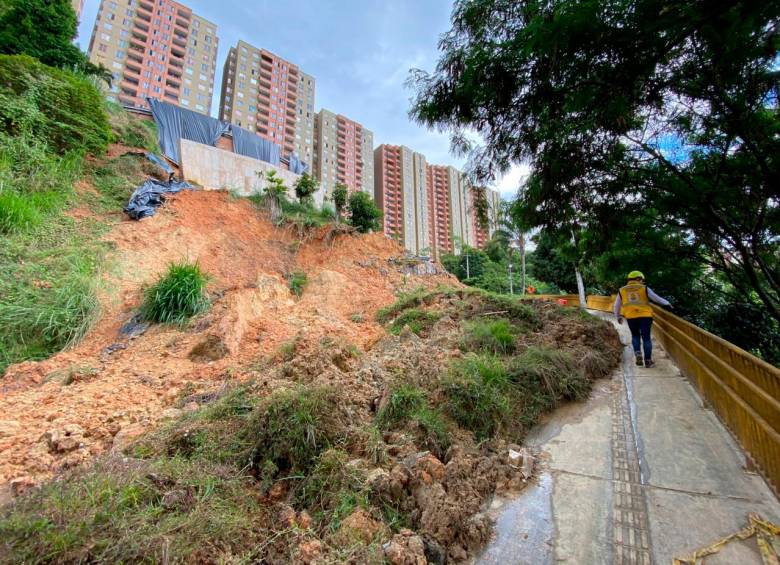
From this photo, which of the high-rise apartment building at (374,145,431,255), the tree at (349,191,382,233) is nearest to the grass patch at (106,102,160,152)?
the tree at (349,191,382,233)

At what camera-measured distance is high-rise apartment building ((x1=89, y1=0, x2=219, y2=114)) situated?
37.2m

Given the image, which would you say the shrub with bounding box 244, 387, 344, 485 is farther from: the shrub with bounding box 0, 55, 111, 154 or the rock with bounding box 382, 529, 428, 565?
the shrub with bounding box 0, 55, 111, 154

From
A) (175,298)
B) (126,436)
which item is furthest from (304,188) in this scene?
(126,436)

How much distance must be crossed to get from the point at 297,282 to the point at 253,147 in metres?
13.2

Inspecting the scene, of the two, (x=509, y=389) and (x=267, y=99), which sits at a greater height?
(x=267, y=99)

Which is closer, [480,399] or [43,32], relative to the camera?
[480,399]

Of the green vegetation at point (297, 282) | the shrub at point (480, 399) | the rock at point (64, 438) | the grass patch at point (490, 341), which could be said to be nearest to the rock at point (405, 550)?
the shrub at point (480, 399)

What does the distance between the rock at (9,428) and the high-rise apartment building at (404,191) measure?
5998cm

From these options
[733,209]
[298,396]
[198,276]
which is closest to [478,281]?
[733,209]

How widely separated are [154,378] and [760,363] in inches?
240

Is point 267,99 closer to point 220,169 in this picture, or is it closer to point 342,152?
point 342,152

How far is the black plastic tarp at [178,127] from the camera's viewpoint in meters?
14.6

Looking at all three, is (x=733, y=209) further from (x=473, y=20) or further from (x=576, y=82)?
(x=473, y=20)

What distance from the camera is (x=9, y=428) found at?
8.39 feet
